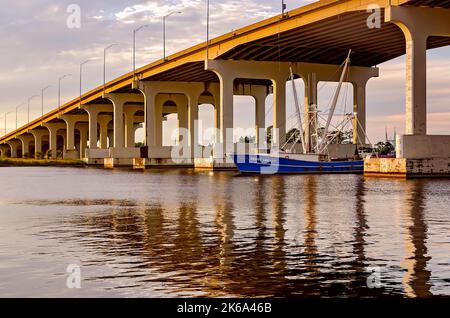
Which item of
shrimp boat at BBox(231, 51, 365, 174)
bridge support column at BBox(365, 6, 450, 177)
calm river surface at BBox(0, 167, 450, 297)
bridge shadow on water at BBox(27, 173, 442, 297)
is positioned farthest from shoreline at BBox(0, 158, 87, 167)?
bridge shadow on water at BBox(27, 173, 442, 297)

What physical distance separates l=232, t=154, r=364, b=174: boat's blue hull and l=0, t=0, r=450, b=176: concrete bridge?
409 cm

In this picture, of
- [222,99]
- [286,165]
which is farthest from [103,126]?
[286,165]

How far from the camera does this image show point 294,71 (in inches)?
3915

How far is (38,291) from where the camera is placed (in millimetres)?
A: 12750

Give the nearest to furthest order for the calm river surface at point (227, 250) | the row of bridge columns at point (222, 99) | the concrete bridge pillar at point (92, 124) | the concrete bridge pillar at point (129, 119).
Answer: the calm river surface at point (227, 250) → the row of bridge columns at point (222, 99) → the concrete bridge pillar at point (92, 124) → the concrete bridge pillar at point (129, 119)

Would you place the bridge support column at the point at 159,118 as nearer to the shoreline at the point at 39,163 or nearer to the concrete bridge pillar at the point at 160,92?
the concrete bridge pillar at the point at 160,92

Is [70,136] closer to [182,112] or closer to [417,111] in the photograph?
[182,112]

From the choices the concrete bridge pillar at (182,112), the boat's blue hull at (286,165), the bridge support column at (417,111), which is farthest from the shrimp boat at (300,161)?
the concrete bridge pillar at (182,112)

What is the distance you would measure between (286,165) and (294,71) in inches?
690

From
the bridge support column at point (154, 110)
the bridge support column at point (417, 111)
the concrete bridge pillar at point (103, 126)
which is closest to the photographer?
the bridge support column at point (417, 111)

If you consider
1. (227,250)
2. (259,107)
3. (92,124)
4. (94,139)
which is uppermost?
(259,107)

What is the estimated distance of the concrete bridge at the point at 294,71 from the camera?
6438 centimetres

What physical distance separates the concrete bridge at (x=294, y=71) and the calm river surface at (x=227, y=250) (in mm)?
33354
